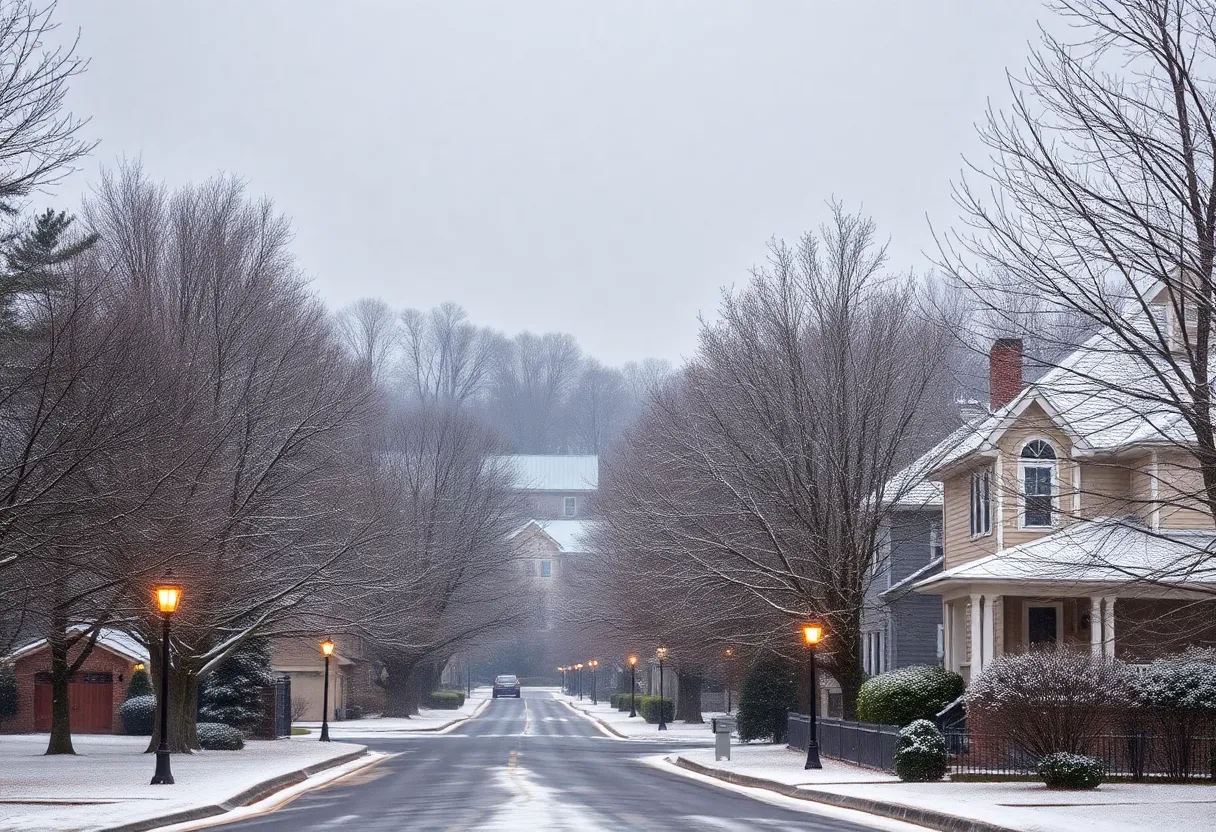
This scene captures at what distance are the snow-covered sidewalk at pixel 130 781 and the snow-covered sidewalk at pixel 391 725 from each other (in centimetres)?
1154

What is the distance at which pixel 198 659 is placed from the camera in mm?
37031

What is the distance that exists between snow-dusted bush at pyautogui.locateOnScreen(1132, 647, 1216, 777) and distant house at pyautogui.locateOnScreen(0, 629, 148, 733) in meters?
34.9

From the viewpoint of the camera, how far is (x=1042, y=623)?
34250mm

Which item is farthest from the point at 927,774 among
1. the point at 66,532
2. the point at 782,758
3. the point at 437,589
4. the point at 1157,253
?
the point at 437,589

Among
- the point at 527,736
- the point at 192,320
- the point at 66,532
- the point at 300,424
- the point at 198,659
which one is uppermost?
the point at 192,320

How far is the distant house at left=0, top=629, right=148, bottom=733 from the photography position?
166 ft

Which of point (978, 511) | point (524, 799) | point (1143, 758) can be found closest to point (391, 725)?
point (978, 511)

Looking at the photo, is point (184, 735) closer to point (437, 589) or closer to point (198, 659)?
point (198, 659)

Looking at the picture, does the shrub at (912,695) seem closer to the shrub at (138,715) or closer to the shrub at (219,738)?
the shrub at (219,738)

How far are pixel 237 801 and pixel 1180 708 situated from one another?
53.8ft

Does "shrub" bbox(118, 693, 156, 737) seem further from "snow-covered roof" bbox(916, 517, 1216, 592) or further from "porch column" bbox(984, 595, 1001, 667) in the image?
"porch column" bbox(984, 595, 1001, 667)

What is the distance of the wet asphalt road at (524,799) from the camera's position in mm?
18953

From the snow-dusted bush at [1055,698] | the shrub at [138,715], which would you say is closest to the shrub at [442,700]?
the shrub at [138,715]

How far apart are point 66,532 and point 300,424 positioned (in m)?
11.4
